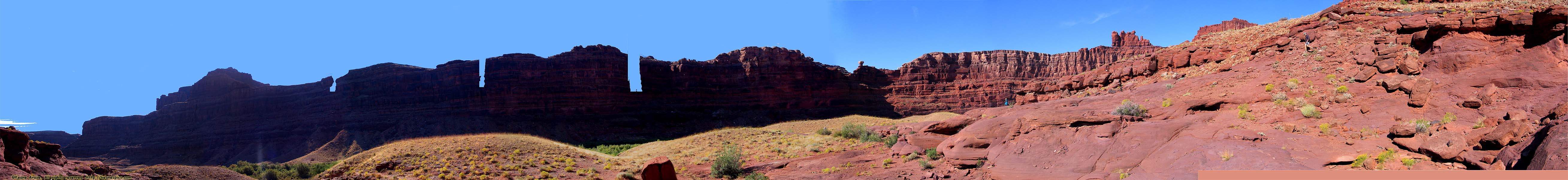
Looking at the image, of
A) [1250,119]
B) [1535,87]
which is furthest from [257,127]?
[1535,87]

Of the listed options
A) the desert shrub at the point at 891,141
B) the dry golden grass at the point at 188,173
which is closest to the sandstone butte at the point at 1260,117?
the desert shrub at the point at 891,141

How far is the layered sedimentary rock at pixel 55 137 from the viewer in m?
65.9

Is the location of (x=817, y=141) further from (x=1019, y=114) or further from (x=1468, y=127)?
(x=1468, y=127)

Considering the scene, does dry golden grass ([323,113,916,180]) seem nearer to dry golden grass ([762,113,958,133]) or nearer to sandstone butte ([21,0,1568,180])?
sandstone butte ([21,0,1568,180])

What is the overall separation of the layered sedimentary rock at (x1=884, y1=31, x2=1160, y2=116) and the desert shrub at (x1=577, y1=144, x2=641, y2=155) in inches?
1041

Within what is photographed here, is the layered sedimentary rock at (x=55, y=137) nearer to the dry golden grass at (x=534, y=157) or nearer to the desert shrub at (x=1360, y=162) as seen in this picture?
the dry golden grass at (x=534, y=157)

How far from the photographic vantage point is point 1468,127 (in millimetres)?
9477

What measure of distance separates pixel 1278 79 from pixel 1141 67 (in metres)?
7.24

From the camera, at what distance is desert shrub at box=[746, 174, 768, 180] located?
17.1 meters

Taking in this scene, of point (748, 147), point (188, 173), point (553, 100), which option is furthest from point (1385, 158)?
point (553, 100)

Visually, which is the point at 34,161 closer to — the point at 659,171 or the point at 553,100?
the point at 659,171

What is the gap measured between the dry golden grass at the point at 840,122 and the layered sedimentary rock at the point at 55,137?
69149 millimetres

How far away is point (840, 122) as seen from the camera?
49.4m

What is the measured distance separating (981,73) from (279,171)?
53.0 metres
